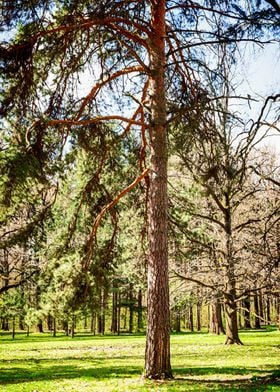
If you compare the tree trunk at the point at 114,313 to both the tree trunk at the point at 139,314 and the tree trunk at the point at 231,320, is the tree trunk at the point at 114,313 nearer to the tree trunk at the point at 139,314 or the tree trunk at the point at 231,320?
the tree trunk at the point at 139,314

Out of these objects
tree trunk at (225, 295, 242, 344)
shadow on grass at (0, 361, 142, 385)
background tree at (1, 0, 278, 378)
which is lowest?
shadow on grass at (0, 361, 142, 385)

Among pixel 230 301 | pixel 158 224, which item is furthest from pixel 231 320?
pixel 158 224

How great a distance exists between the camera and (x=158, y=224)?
29.1 ft

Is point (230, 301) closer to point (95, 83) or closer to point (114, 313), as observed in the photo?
point (95, 83)

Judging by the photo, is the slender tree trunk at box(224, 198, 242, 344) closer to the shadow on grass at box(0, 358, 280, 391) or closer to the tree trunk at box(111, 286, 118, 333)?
the shadow on grass at box(0, 358, 280, 391)

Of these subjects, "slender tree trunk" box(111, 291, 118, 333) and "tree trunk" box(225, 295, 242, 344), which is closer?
"tree trunk" box(225, 295, 242, 344)

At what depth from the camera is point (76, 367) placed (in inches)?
514

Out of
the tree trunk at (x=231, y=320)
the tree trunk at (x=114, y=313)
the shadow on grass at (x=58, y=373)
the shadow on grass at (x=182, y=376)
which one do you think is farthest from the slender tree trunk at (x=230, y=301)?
the tree trunk at (x=114, y=313)

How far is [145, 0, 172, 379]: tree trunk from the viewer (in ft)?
27.7

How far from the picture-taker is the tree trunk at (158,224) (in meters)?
8.45

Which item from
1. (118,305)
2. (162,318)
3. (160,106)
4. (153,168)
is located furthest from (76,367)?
(118,305)

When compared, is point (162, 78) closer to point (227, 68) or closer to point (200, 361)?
point (227, 68)

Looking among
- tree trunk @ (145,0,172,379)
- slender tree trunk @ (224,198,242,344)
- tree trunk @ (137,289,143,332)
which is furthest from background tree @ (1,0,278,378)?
tree trunk @ (137,289,143,332)

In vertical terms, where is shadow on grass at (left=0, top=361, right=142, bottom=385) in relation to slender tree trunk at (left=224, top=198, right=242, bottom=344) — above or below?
below
